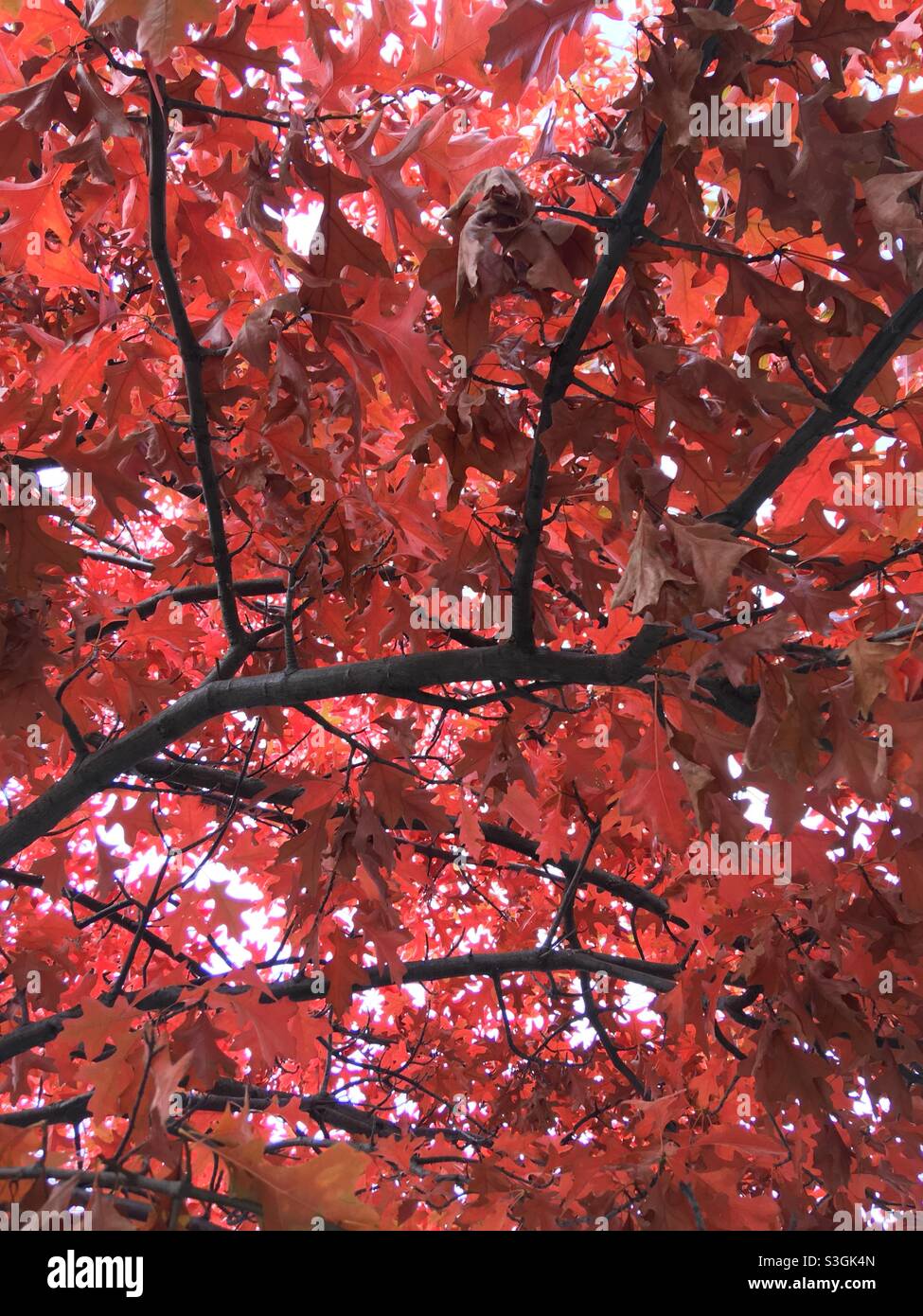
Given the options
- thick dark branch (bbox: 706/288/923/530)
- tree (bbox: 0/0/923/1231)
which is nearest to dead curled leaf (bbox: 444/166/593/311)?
tree (bbox: 0/0/923/1231)

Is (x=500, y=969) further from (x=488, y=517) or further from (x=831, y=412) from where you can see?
(x=831, y=412)

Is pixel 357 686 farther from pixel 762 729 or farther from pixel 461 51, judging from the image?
pixel 461 51

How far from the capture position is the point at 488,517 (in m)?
2.62

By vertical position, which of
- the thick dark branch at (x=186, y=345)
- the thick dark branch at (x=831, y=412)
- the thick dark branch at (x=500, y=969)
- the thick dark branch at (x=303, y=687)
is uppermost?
the thick dark branch at (x=186, y=345)

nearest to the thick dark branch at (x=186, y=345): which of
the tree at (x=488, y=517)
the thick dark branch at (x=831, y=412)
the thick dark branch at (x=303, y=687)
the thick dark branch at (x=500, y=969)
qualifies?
the tree at (x=488, y=517)

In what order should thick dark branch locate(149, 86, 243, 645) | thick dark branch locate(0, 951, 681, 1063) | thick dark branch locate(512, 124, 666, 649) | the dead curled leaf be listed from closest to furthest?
the dead curled leaf < thick dark branch locate(512, 124, 666, 649) < thick dark branch locate(149, 86, 243, 645) < thick dark branch locate(0, 951, 681, 1063)

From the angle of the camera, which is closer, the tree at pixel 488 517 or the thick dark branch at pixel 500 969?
the tree at pixel 488 517

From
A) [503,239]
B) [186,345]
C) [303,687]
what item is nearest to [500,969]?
[303,687]

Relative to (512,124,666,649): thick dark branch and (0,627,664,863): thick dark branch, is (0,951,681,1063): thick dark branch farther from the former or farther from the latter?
(512,124,666,649): thick dark branch

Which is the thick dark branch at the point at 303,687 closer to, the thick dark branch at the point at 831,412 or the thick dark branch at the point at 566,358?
the thick dark branch at the point at 566,358

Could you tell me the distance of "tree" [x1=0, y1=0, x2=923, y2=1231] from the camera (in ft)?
4.52

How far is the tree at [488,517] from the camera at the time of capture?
4.52 ft

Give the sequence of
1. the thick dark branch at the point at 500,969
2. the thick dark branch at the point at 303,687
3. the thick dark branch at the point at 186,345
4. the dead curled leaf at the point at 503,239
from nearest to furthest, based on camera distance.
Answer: the dead curled leaf at the point at 503,239, the thick dark branch at the point at 186,345, the thick dark branch at the point at 303,687, the thick dark branch at the point at 500,969
